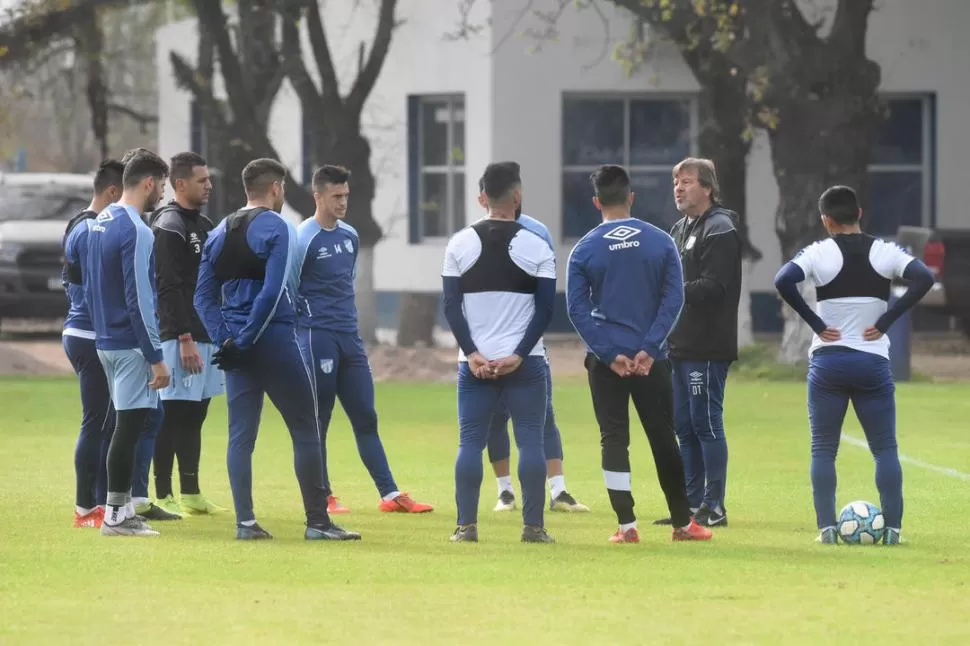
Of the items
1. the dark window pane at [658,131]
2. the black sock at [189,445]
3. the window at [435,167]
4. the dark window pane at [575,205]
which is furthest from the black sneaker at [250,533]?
the window at [435,167]

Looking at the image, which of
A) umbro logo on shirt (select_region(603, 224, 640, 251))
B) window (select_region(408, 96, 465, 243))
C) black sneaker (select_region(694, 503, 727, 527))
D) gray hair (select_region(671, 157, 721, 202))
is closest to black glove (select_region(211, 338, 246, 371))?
umbro logo on shirt (select_region(603, 224, 640, 251))

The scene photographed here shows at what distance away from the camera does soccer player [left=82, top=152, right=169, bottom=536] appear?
33.8ft

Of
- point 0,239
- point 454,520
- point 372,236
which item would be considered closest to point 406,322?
point 372,236

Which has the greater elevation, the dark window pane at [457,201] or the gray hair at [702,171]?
the gray hair at [702,171]

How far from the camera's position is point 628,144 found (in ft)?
101

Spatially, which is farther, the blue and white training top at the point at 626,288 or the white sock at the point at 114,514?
the white sock at the point at 114,514

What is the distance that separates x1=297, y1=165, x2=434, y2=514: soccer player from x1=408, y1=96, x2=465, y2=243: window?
19.7 metres

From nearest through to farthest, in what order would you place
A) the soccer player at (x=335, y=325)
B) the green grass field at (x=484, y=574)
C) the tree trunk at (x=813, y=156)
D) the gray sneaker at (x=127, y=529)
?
the green grass field at (x=484, y=574)
the gray sneaker at (x=127, y=529)
the soccer player at (x=335, y=325)
the tree trunk at (x=813, y=156)

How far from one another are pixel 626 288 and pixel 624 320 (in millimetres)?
165

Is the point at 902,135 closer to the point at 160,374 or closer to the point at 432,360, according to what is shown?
the point at 432,360

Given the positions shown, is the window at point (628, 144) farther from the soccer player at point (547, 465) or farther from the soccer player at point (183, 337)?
the soccer player at point (183, 337)

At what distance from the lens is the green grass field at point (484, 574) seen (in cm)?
779

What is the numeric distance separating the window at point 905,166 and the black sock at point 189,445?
20.7 meters

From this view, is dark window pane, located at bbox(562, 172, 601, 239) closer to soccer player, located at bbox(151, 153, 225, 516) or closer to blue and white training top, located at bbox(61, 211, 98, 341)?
soccer player, located at bbox(151, 153, 225, 516)
